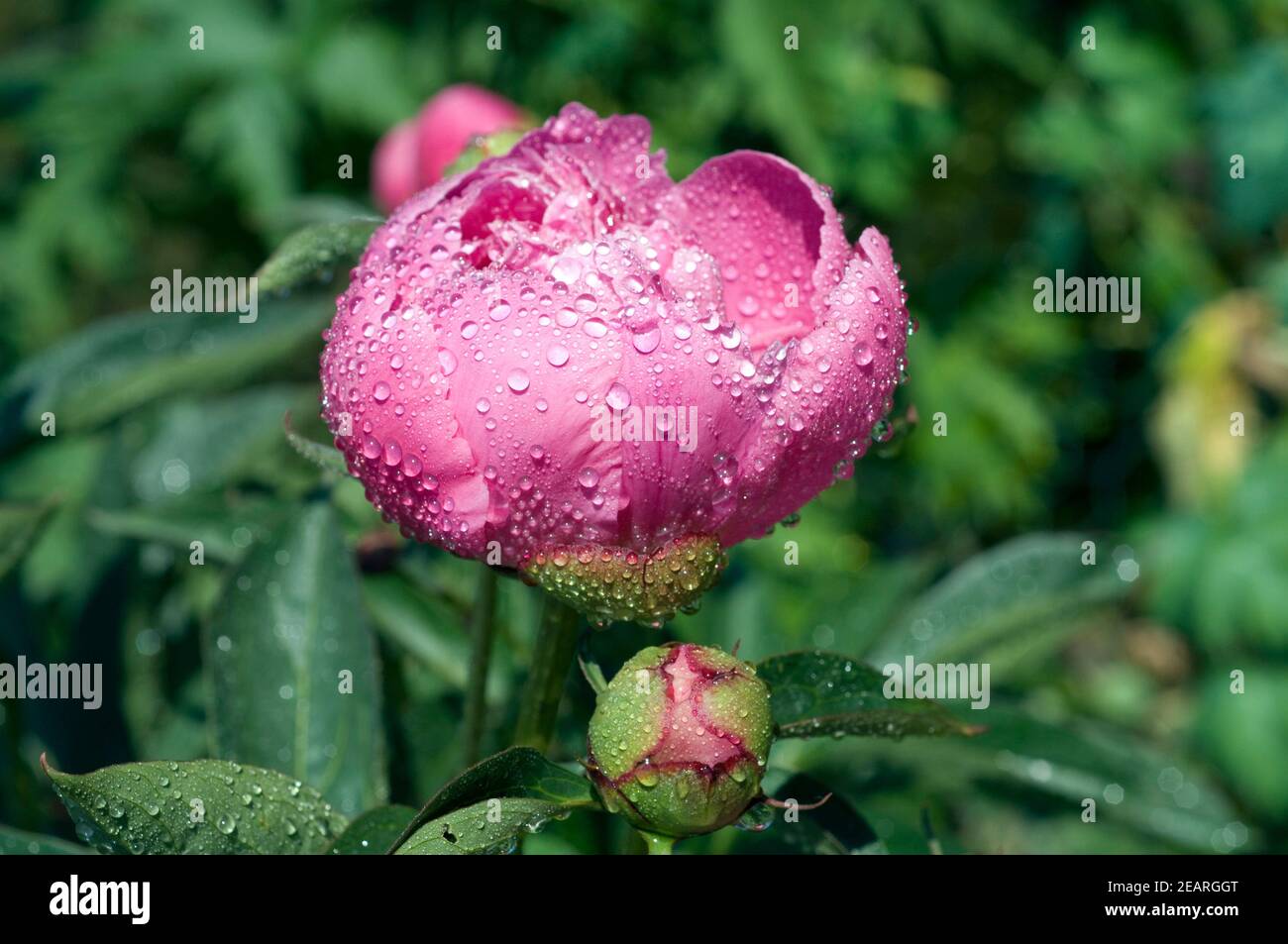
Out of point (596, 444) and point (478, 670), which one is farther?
point (478, 670)

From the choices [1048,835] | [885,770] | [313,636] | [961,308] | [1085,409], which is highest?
[961,308]

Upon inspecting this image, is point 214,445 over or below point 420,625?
over

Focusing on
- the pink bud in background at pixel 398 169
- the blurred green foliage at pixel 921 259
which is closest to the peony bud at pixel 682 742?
the blurred green foliage at pixel 921 259

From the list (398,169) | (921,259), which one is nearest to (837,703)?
(398,169)

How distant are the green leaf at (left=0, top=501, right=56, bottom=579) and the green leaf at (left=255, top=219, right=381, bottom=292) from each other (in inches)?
8.0

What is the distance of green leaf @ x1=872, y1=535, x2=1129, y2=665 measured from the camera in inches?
33.7

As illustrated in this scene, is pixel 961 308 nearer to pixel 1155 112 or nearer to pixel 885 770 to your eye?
pixel 1155 112

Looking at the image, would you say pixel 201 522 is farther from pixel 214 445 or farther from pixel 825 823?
pixel 825 823

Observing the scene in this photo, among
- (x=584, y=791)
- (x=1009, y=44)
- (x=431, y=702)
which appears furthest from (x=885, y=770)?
(x=1009, y=44)

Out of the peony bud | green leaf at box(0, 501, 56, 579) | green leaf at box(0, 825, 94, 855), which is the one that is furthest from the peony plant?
green leaf at box(0, 501, 56, 579)

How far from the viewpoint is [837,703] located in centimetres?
49

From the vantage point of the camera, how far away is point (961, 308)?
71.6 inches

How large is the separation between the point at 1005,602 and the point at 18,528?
60cm
